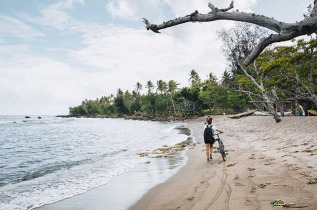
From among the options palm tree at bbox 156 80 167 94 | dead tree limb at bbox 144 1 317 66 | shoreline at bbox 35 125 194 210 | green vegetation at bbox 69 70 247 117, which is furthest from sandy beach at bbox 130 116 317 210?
palm tree at bbox 156 80 167 94

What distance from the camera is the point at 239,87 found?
39.8 m

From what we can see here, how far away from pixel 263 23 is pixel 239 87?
3882 cm

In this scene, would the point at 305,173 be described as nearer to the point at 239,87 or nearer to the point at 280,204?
the point at 280,204

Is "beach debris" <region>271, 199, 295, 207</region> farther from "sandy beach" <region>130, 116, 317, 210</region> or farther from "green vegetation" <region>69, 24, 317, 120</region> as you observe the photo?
"green vegetation" <region>69, 24, 317, 120</region>

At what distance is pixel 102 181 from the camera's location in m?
8.96

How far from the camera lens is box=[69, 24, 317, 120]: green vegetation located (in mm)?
18359

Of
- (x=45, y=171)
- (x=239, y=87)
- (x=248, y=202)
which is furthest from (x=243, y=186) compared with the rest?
(x=239, y=87)

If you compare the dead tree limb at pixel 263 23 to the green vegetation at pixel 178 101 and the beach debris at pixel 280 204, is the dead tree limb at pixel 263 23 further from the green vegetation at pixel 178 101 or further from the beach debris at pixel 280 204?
the green vegetation at pixel 178 101

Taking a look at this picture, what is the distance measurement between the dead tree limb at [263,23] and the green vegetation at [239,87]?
10.9 metres

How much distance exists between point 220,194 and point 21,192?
23.6 feet

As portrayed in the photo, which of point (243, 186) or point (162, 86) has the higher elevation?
point (162, 86)

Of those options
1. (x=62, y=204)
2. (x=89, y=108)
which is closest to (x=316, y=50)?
(x=62, y=204)

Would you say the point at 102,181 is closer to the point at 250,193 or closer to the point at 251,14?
the point at 250,193

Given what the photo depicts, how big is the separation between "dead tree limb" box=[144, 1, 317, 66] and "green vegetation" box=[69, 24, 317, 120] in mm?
10896
